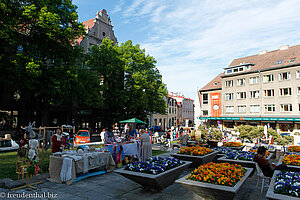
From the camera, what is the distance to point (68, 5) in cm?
2241

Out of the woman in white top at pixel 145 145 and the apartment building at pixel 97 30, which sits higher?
the apartment building at pixel 97 30

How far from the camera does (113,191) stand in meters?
7.49

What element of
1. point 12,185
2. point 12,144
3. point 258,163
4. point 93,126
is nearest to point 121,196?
point 12,185

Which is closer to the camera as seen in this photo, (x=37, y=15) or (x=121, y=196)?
(x=121, y=196)

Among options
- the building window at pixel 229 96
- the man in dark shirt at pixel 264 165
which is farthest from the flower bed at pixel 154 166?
the building window at pixel 229 96

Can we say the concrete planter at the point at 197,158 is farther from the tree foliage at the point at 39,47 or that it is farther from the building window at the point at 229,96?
the building window at the point at 229,96

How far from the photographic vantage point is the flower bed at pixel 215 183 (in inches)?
216

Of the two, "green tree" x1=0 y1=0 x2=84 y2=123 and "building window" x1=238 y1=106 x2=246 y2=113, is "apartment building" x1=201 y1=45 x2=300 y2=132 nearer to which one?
"building window" x1=238 y1=106 x2=246 y2=113

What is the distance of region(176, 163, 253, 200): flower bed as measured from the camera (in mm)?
5488

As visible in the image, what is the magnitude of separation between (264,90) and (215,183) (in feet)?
124

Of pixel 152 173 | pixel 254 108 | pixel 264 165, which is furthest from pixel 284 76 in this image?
pixel 152 173

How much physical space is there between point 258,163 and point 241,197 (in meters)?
1.55

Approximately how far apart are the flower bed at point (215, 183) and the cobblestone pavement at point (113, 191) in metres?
1.12

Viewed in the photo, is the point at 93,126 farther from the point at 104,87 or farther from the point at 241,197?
the point at 241,197
